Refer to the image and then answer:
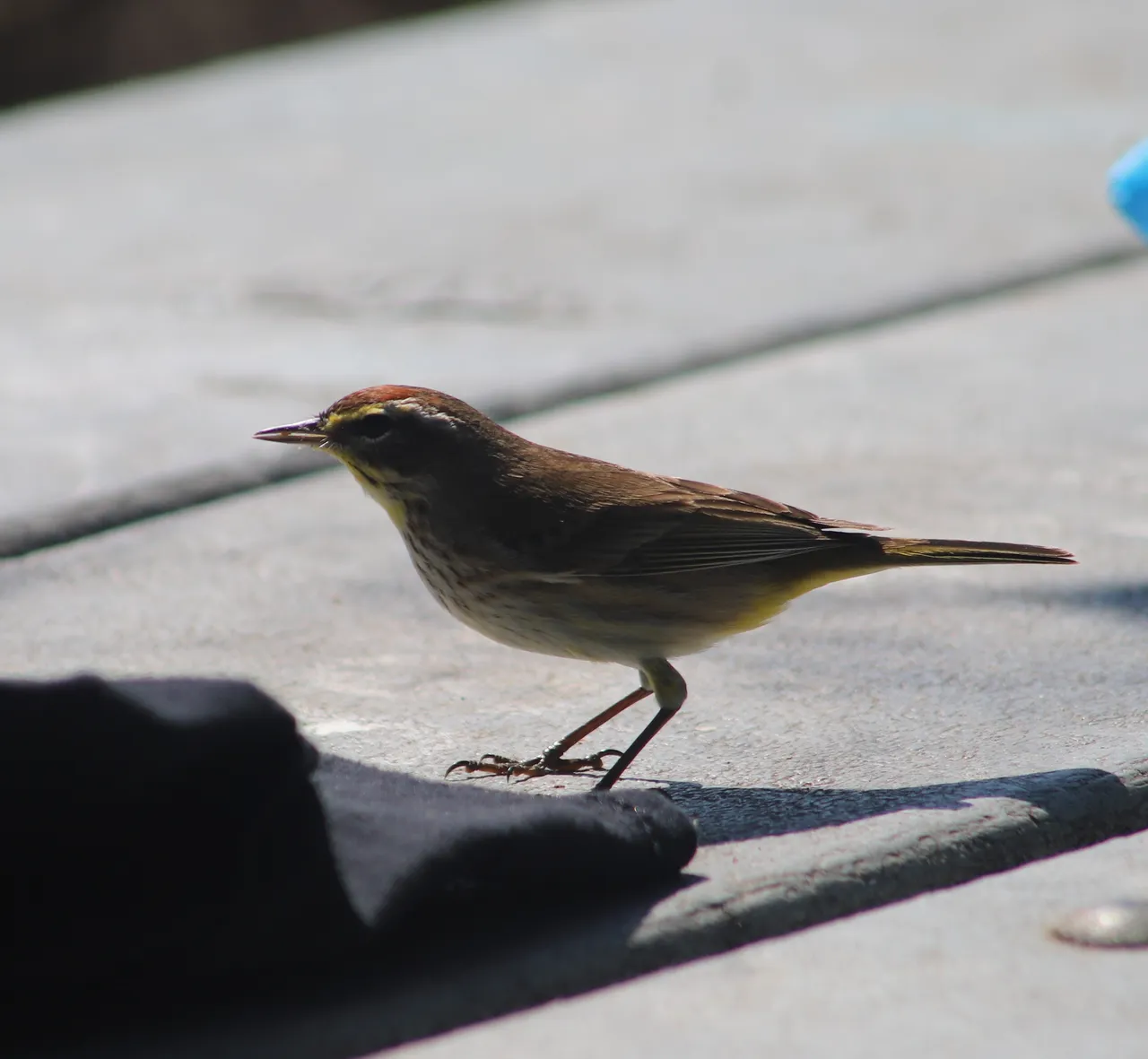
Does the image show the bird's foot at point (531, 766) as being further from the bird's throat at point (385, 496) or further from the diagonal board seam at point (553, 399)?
the diagonal board seam at point (553, 399)

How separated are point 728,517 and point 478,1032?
167 cm

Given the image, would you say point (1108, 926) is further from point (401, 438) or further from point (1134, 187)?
point (1134, 187)

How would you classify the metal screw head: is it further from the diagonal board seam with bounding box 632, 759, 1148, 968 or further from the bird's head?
the bird's head

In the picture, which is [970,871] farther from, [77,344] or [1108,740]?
[77,344]

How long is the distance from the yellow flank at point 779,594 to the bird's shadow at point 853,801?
540mm

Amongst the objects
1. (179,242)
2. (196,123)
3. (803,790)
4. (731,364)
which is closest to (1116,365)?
(731,364)

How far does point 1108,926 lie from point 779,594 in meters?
1.33

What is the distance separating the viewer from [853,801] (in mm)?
3547

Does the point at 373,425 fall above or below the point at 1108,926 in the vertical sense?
above

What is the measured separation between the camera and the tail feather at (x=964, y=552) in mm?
A: 4066

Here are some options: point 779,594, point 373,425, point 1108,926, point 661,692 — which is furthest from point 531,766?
point 1108,926

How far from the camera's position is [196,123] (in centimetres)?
1112

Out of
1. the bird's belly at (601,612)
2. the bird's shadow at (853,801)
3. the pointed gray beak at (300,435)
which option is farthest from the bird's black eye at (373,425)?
the bird's shadow at (853,801)

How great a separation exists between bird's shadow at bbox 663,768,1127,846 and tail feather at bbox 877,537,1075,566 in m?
0.61
